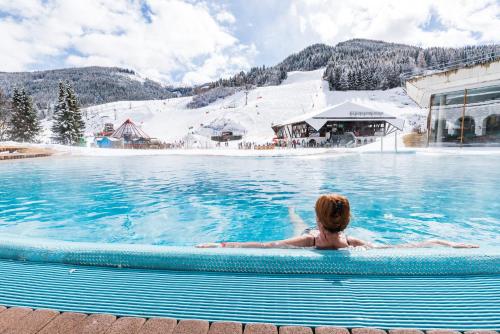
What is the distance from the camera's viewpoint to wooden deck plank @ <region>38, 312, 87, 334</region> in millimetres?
1789

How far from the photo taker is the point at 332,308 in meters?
2.01

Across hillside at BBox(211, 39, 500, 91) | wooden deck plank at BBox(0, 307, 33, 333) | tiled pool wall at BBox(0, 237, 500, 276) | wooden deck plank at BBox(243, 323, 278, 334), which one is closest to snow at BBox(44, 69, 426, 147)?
hillside at BBox(211, 39, 500, 91)

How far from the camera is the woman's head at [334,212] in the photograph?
2.81 meters

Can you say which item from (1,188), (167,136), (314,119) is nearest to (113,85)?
(167,136)

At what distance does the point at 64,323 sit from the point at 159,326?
21.9 inches

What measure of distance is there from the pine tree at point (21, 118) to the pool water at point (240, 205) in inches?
1182

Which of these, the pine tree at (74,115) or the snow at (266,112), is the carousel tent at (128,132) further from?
the snow at (266,112)

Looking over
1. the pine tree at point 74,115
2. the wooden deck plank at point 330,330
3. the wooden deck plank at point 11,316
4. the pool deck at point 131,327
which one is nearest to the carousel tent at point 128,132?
the pine tree at point 74,115

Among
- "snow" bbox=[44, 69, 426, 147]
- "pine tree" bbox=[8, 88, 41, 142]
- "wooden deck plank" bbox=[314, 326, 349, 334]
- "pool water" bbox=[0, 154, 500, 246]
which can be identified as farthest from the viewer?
"snow" bbox=[44, 69, 426, 147]

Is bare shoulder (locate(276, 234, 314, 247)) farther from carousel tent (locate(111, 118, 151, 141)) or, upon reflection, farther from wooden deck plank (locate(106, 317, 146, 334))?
carousel tent (locate(111, 118, 151, 141))

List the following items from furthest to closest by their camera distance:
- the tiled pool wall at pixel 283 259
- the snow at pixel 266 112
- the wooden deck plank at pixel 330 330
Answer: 1. the snow at pixel 266 112
2. the tiled pool wall at pixel 283 259
3. the wooden deck plank at pixel 330 330

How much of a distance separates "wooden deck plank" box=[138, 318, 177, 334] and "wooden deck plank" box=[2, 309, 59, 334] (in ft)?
1.93

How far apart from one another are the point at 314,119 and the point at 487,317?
101 ft

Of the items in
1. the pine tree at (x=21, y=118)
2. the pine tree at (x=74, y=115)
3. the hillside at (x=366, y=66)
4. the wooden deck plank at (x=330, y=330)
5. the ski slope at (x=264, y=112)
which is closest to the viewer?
the wooden deck plank at (x=330, y=330)
